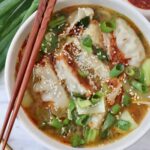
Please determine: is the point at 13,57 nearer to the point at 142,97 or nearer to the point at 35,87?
the point at 35,87

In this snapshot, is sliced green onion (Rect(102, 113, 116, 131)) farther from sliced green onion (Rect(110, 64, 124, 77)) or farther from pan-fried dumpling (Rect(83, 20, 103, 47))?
pan-fried dumpling (Rect(83, 20, 103, 47))

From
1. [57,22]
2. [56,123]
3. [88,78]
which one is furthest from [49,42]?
[56,123]

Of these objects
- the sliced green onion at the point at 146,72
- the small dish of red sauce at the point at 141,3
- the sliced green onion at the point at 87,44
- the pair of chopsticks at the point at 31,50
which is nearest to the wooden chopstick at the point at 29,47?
the pair of chopsticks at the point at 31,50

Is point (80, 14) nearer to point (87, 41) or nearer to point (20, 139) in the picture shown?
point (87, 41)

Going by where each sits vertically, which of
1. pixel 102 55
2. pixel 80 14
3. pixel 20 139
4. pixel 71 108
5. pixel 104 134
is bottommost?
pixel 20 139

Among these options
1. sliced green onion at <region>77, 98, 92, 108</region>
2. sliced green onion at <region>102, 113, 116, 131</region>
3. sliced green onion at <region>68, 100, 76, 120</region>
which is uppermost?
sliced green onion at <region>77, 98, 92, 108</region>

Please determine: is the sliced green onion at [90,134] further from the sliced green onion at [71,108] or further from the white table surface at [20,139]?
the white table surface at [20,139]

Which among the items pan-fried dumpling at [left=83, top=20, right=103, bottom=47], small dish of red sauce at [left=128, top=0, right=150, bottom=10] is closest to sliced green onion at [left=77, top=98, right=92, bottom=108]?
pan-fried dumpling at [left=83, top=20, right=103, bottom=47]
